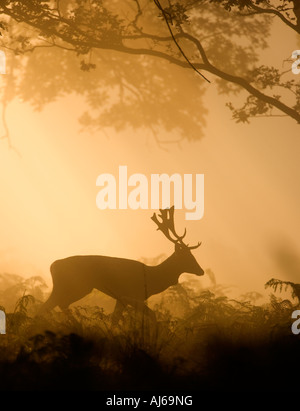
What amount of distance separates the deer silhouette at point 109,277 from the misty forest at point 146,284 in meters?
0.01

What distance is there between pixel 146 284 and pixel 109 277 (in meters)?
0.48

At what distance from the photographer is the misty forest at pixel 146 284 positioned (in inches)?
186

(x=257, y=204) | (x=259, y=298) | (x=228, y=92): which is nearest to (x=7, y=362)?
(x=259, y=298)

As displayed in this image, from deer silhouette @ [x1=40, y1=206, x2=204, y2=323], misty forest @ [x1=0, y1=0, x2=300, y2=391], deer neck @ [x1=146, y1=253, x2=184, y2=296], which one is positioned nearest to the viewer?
misty forest @ [x1=0, y1=0, x2=300, y2=391]

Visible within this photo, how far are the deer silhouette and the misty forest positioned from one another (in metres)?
0.01

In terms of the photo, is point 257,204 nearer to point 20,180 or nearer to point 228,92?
point 228,92

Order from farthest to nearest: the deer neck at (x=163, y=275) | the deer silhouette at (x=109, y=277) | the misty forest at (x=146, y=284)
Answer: the deer neck at (x=163, y=275) → the deer silhouette at (x=109, y=277) → the misty forest at (x=146, y=284)

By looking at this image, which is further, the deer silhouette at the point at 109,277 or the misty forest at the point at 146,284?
the deer silhouette at the point at 109,277

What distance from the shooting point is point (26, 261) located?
1018cm

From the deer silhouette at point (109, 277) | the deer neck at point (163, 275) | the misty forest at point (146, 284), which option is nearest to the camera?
the misty forest at point (146, 284)

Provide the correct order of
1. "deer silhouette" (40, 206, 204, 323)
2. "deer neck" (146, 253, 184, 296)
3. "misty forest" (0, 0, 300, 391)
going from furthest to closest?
"deer neck" (146, 253, 184, 296), "deer silhouette" (40, 206, 204, 323), "misty forest" (0, 0, 300, 391)

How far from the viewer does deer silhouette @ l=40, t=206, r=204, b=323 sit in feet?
22.1

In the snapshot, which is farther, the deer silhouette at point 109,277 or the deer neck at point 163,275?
the deer neck at point 163,275

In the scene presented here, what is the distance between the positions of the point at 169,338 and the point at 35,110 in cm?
671
